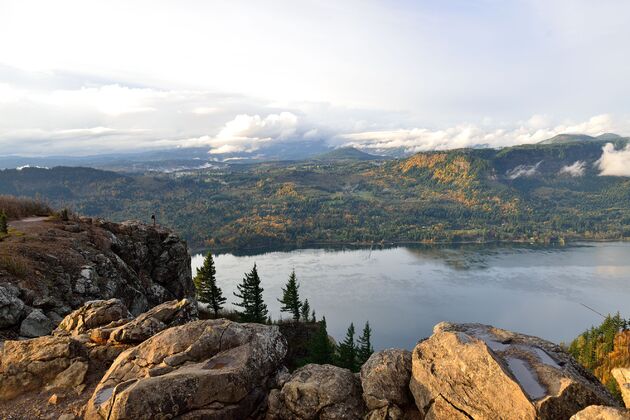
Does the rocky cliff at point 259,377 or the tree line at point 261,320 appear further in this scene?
the tree line at point 261,320

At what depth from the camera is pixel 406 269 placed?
17088cm

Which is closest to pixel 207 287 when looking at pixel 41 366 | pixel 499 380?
pixel 41 366

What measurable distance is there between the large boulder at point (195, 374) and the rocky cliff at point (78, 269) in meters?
9.44

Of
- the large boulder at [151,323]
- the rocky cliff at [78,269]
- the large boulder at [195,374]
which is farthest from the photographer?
the rocky cliff at [78,269]

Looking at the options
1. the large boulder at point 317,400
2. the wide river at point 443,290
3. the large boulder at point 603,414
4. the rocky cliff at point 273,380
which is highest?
the large boulder at point 603,414

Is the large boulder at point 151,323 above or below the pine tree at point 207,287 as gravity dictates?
above

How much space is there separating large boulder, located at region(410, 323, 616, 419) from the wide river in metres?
89.0

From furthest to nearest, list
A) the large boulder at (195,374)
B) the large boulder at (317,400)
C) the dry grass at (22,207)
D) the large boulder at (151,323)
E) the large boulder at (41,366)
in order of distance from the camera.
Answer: the dry grass at (22,207), the large boulder at (151,323), the large boulder at (41,366), the large boulder at (317,400), the large boulder at (195,374)

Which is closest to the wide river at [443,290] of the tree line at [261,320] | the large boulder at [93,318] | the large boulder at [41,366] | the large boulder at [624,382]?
the tree line at [261,320]

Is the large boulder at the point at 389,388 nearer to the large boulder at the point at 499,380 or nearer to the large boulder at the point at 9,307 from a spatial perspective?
the large boulder at the point at 499,380

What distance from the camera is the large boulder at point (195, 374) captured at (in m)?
10.9

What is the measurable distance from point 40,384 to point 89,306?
18.8ft

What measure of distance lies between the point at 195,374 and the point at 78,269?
16928mm

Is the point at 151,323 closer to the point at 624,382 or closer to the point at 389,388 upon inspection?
the point at 389,388
